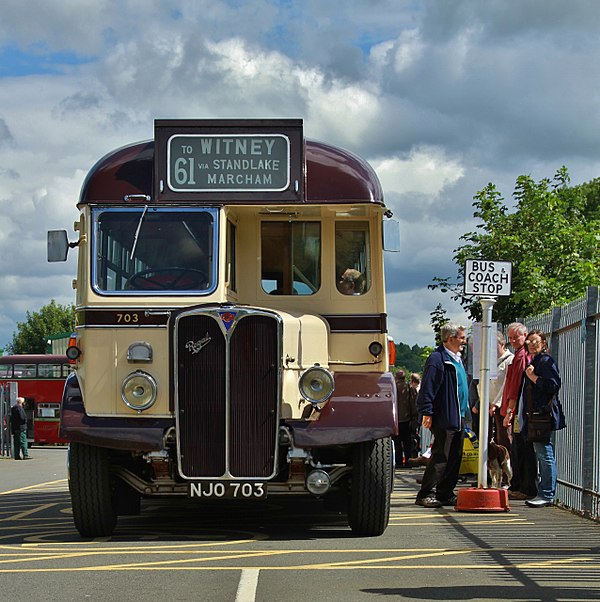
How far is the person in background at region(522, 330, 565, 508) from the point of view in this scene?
14625mm

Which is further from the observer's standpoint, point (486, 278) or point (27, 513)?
point (27, 513)

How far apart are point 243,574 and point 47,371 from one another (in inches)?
1718

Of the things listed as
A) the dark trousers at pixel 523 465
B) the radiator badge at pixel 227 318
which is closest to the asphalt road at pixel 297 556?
the dark trousers at pixel 523 465

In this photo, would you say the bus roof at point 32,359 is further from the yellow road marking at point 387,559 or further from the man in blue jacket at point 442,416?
the yellow road marking at point 387,559

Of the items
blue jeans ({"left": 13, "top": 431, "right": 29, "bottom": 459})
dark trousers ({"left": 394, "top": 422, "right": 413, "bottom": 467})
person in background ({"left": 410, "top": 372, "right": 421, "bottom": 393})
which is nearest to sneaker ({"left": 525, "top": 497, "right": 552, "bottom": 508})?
dark trousers ({"left": 394, "top": 422, "right": 413, "bottom": 467})

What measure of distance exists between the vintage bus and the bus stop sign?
2.39m

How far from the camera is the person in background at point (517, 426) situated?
51.3 ft

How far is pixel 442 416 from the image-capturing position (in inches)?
581

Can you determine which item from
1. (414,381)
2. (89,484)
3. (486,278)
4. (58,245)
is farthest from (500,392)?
(414,381)

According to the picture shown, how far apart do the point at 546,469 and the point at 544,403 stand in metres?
0.74

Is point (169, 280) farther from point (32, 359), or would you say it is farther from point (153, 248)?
point (32, 359)

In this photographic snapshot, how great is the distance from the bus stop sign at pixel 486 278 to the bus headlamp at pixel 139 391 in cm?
466

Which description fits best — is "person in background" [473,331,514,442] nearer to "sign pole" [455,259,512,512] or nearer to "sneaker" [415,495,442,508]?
"sign pole" [455,259,512,512]

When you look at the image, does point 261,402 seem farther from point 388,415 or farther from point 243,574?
point 243,574
